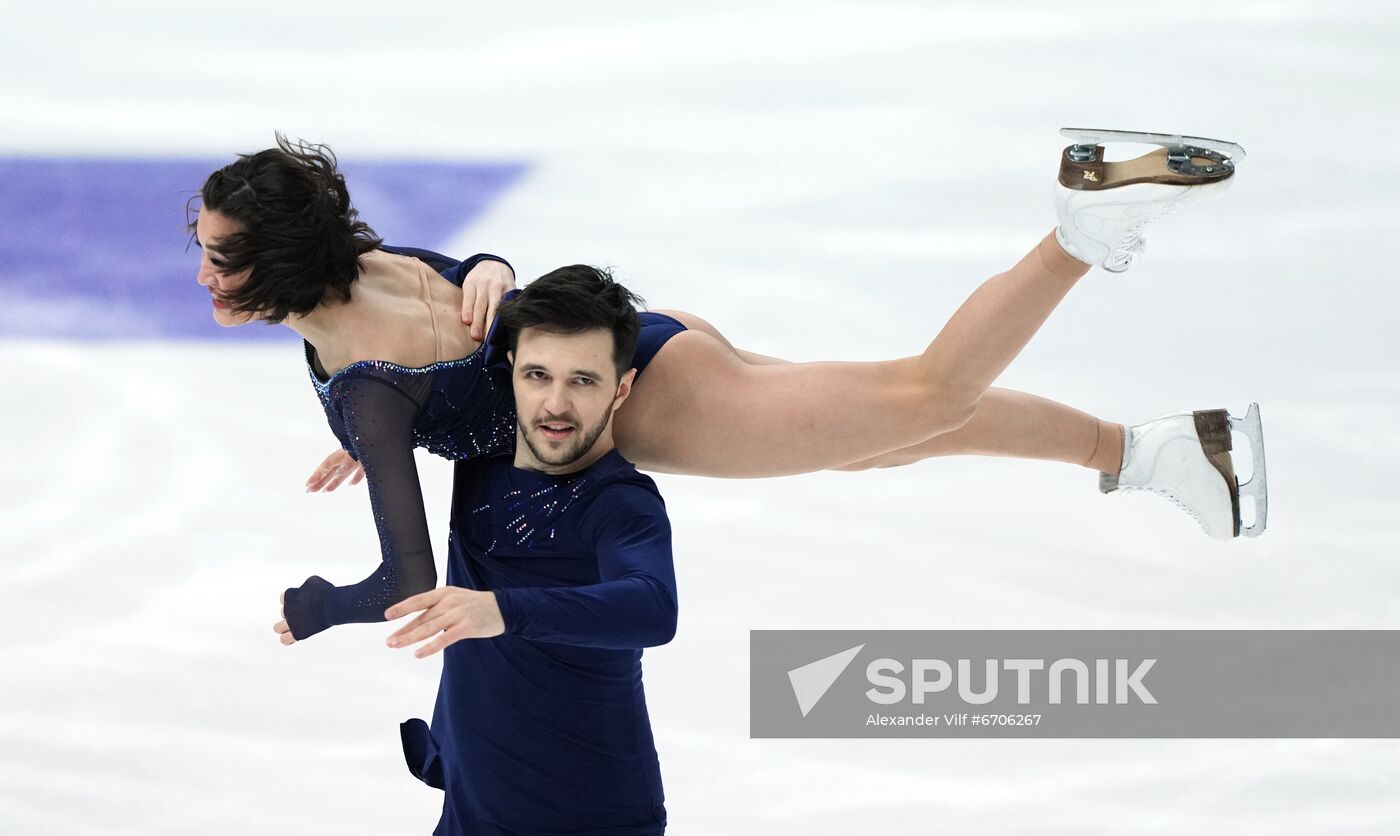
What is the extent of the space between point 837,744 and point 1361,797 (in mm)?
1335

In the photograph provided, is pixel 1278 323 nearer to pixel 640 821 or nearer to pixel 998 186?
pixel 998 186

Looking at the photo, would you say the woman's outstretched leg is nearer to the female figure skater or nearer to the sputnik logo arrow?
the female figure skater

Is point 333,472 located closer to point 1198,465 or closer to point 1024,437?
point 1024,437

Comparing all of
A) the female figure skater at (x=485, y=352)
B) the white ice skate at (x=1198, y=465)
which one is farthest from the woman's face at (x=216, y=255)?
the white ice skate at (x=1198, y=465)

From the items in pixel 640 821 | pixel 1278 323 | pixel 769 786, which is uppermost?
pixel 1278 323

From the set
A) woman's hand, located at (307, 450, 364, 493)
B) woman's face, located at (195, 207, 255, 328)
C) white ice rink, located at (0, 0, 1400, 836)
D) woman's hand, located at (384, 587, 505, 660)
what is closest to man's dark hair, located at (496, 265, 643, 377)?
woman's face, located at (195, 207, 255, 328)

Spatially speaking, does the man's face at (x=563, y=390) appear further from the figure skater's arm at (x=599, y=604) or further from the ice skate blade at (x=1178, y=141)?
the ice skate blade at (x=1178, y=141)

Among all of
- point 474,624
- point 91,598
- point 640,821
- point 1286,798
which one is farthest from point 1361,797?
point 91,598

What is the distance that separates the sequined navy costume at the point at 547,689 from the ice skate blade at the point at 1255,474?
70.4 inches

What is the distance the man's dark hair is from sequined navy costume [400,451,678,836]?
24cm

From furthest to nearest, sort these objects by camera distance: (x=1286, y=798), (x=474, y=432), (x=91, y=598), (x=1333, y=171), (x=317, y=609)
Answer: (x=1333, y=171)
(x=91, y=598)
(x=1286, y=798)
(x=474, y=432)
(x=317, y=609)

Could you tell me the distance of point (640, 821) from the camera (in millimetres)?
3270

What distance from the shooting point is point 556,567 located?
320 centimetres

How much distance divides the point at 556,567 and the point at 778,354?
2.40 metres
